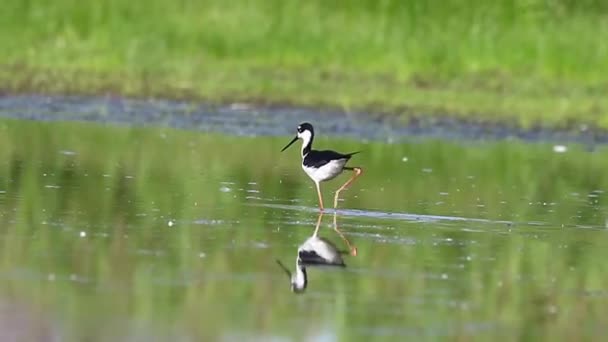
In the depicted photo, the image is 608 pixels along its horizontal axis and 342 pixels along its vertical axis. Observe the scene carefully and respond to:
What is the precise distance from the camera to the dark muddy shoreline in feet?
58.3

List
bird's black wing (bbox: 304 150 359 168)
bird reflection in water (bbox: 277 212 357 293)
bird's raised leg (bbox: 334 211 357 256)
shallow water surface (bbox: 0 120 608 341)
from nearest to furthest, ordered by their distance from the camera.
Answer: shallow water surface (bbox: 0 120 608 341)
bird reflection in water (bbox: 277 212 357 293)
bird's raised leg (bbox: 334 211 357 256)
bird's black wing (bbox: 304 150 359 168)

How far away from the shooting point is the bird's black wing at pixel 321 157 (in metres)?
12.1

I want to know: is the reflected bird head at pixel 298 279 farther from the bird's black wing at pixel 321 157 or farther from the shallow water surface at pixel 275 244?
the bird's black wing at pixel 321 157

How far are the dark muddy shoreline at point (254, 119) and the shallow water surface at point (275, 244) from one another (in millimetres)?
1548

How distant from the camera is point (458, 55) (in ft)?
70.6

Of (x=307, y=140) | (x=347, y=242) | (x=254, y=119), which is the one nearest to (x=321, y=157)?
(x=307, y=140)

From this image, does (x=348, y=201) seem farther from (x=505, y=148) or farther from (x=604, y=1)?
(x=604, y=1)

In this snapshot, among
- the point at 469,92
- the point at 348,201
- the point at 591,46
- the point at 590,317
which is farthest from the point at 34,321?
the point at 591,46

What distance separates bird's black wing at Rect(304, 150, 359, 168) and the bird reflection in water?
1567mm

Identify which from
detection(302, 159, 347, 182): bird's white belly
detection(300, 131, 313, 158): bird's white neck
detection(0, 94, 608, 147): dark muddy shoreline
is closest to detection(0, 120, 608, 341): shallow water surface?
detection(302, 159, 347, 182): bird's white belly

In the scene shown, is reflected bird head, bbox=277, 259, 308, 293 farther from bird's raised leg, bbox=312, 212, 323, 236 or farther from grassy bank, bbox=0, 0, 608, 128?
grassy bank, bbox=0, 0, 608, 128

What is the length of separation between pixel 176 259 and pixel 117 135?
7.57 metres

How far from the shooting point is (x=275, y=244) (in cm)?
991

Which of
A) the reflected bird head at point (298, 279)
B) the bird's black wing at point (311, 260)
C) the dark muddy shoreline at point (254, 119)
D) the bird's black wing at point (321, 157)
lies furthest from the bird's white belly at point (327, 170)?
the dark muddy shoreline at point (254, 119)
